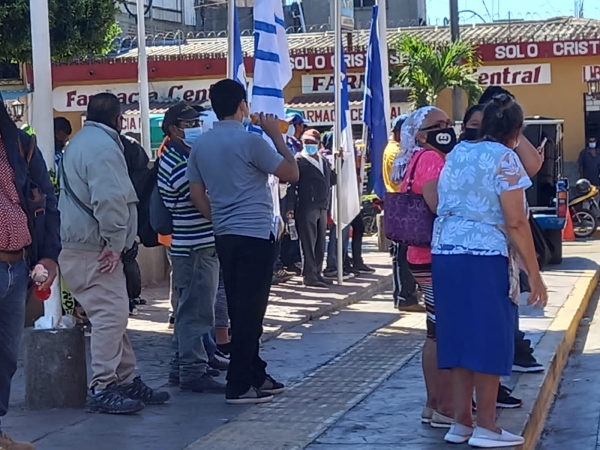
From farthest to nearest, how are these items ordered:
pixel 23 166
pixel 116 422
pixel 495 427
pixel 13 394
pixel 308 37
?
1. pixel 308 37
2. pixel 13 394
3. pixel 116 422
4. pixel 495 427
5. pixel 23 166

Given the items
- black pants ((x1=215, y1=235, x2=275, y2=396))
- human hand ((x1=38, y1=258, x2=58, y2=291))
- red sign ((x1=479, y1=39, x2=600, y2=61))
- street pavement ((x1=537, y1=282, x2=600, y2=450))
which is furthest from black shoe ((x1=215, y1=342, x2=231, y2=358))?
red sign ((x1=479, y1=39, x2=600, y2=61))

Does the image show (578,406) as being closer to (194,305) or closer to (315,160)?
(194,305)

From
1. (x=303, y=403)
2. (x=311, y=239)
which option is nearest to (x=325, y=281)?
(x=311, y=239)

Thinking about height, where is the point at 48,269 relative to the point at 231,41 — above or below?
below

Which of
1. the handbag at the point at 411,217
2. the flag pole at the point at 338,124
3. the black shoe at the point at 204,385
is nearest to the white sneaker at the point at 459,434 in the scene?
the handbag at the point at 411,217

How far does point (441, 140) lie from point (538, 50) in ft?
77.2

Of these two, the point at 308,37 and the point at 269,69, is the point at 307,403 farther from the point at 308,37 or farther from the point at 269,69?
the point at 308,37

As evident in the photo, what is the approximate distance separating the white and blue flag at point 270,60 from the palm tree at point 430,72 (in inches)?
637

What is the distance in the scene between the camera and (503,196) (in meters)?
5.32

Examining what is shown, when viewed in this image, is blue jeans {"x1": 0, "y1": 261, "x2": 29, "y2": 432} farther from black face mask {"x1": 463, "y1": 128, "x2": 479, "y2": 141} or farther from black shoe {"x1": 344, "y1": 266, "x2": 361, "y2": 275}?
black shoe {"x1": 344, "y1": 266, "x2": 361, "y2": 275}

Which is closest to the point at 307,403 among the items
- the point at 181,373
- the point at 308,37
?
the point at 181,373

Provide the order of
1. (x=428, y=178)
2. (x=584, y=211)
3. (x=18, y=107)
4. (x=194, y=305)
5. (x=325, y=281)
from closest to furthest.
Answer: (x=428, y=178) < (x=194, y=305) < (x=325, y=281) < (x=584, y=211) < (x=18, y=107)

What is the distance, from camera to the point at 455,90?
27094 millimetres

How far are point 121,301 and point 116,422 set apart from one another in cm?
71
